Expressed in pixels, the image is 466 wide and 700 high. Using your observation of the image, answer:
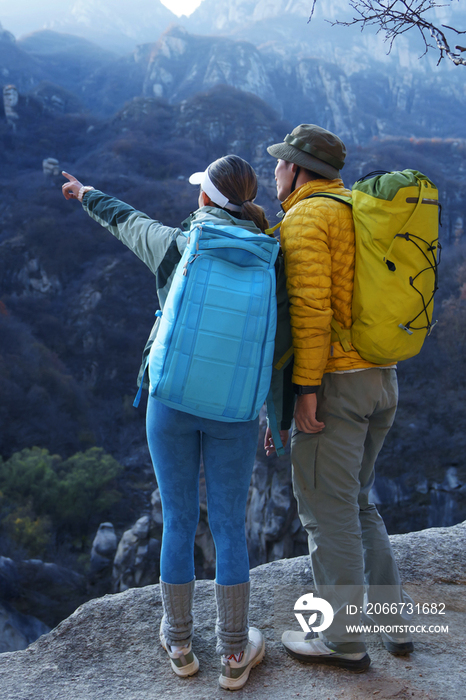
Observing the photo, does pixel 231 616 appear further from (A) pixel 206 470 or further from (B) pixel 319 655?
(A) pixel 206 470

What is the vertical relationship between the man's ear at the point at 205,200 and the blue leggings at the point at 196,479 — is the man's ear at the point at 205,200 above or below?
above

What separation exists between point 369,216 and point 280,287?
0.28m

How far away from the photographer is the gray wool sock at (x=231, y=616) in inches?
51.6

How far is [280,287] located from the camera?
1.29m

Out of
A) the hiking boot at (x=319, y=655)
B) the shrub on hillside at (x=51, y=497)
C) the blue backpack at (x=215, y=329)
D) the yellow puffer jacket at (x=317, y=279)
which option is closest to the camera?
the blue backpack at (x=215, y=329)

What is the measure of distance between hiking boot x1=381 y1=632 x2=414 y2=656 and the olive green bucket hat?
136cm

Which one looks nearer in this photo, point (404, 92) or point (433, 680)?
point (433, 680)

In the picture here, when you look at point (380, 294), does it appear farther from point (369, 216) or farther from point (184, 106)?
point (184, 106)

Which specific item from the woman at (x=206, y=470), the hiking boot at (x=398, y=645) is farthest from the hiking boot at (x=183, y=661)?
the hiking boot at (x=398, y=645)

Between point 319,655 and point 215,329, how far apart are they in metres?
0.99

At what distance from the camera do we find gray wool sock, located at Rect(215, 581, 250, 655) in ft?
4.30

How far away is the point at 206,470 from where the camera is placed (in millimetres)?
1277

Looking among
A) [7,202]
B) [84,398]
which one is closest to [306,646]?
[84,398]

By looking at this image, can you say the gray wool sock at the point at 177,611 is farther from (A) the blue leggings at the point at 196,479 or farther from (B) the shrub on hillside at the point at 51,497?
(B) the shrub on hillside at the point at 51,497
